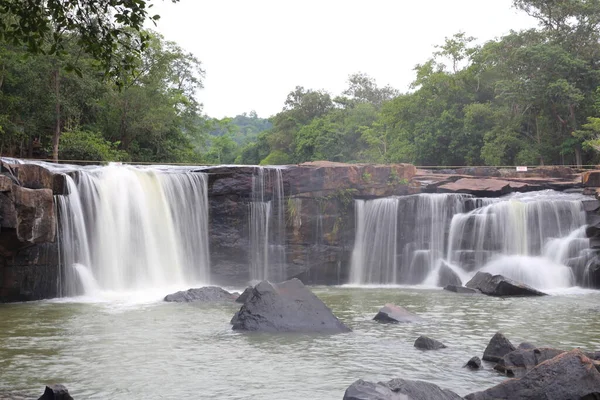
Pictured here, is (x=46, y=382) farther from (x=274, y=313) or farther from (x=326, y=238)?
(x=326, y=238)

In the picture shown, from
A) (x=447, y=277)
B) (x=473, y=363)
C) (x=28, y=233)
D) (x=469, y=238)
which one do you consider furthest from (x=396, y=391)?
(x=469, y=238)

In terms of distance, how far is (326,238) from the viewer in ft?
79.9

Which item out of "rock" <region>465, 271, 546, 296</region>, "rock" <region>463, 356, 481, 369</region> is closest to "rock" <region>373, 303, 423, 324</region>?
"rock" <region>463, 356, 481, 369</region>

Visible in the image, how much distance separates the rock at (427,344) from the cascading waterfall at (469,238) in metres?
11.8

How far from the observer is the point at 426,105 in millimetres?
51969

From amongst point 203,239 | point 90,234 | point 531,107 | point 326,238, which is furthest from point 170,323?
point 531,107

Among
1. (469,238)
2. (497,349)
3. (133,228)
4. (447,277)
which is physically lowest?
(447,277)

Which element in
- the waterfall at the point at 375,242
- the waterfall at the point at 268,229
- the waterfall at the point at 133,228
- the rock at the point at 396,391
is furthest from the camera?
the waterfall at the point at 375,242

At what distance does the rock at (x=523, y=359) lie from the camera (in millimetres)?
8836

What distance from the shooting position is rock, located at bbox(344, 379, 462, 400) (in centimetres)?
677

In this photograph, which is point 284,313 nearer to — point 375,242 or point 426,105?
point 375,242

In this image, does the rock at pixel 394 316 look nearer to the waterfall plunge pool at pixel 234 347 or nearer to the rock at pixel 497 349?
the waterfall plunge pool at pixel 234 347

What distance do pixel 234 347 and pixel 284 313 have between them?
1835 mm

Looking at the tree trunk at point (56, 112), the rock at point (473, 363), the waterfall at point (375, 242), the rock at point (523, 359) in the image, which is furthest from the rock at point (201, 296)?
the tree trunk at point (56, 112)
